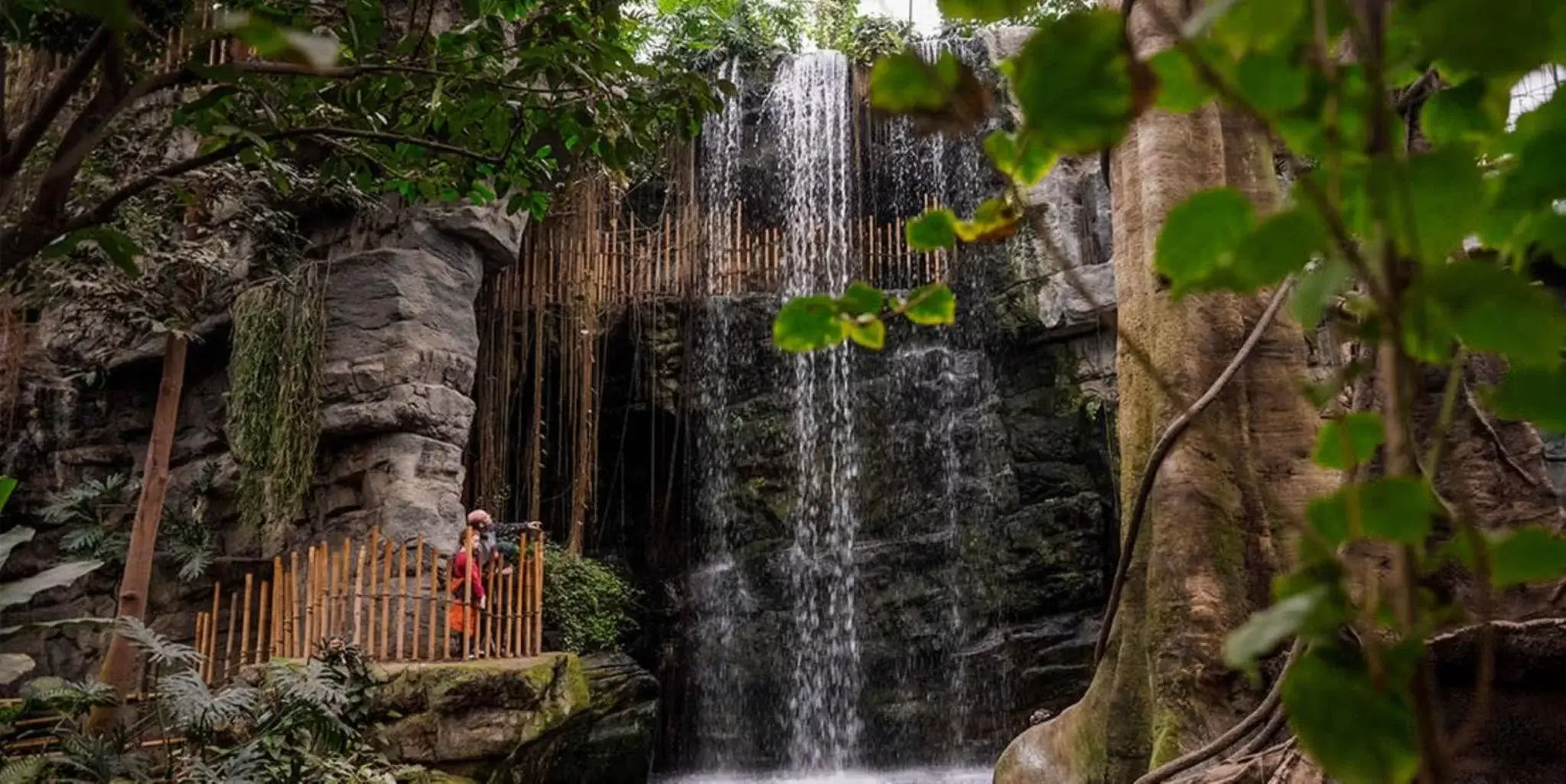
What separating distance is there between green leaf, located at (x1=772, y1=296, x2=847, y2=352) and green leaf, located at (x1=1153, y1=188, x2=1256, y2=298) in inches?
10.5

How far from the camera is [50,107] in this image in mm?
1820

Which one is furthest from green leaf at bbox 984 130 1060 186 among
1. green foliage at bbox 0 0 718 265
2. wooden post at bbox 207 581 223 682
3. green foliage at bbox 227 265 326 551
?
green foliage at bbox 227 265 326 551

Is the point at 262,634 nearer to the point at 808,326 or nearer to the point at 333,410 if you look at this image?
the point at 333,410

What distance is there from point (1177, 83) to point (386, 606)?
701 centimetres

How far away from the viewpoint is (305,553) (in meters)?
8.23

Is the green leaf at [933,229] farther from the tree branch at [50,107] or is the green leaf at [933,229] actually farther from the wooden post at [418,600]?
the wooden post at [418,600]

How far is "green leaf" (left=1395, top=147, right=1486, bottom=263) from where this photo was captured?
0.52 metres

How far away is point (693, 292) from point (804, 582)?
3326 mm

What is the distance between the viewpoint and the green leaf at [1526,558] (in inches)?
22.8

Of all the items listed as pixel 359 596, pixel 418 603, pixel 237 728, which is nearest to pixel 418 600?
pixel 418 603

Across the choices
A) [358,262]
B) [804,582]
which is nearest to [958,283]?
[804,582]

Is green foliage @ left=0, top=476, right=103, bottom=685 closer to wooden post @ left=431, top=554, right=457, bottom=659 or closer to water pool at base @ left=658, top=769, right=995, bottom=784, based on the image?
wooden post @ left=431, top=554, right=457, bottom=659

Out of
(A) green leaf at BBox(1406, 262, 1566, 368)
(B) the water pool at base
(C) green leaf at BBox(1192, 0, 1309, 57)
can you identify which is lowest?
(B) the water pool at base

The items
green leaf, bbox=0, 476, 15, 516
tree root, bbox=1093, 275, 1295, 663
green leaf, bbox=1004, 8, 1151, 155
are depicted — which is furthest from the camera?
green leaf, bbox=0, 476, 15, 516
